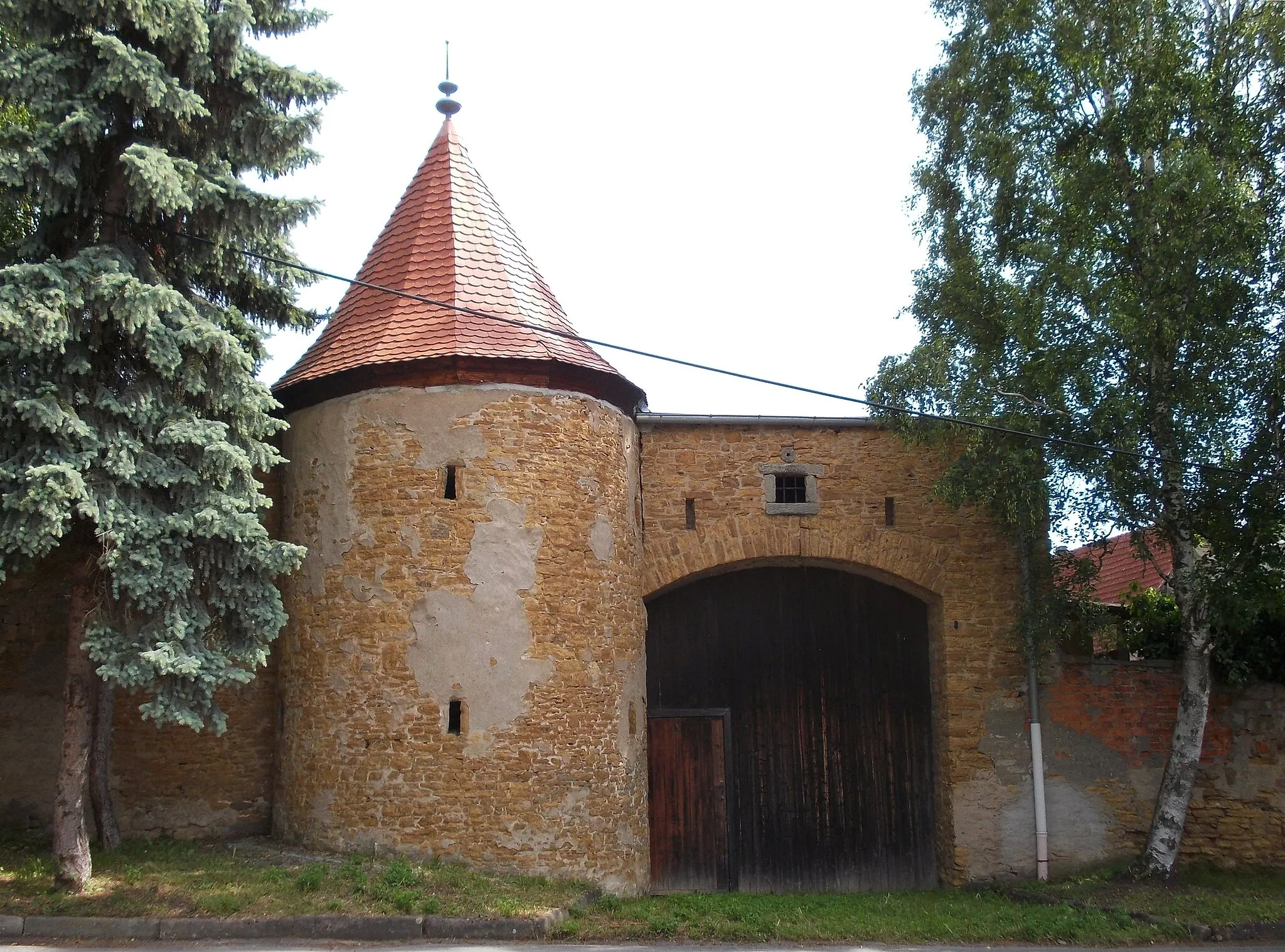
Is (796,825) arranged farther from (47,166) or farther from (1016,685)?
(47,166)

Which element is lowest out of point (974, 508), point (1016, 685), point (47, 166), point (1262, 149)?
point (1016, 685)

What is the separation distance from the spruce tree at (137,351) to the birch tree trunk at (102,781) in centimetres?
157

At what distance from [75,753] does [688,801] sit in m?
6.53

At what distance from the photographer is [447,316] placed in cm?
1252

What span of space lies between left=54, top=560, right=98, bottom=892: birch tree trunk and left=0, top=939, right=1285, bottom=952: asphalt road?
2.91 ft

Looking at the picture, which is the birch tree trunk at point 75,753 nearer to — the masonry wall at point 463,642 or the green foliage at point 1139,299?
the masonry wall at point 463,642

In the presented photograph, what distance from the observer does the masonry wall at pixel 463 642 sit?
1135 cm

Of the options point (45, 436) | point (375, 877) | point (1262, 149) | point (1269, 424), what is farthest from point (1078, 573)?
point (45, 436)

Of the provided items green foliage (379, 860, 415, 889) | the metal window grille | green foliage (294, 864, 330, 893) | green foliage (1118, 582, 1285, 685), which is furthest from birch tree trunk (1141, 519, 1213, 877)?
green foliage (294, 864, 330, 893)

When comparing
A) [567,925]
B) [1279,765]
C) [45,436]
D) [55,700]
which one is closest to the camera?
[45,436]

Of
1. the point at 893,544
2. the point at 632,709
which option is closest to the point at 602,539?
the point at 632,709

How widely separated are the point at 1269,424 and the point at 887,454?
3976 millimetres

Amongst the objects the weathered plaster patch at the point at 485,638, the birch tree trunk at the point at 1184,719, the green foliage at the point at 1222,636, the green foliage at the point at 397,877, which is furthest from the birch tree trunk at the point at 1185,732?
the green foliage at the point at 397,877

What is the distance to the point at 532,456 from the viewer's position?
12133 millimetres
